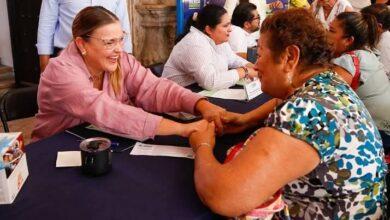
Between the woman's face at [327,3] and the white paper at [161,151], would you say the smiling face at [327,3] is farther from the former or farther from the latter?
the white paper at [161,151]

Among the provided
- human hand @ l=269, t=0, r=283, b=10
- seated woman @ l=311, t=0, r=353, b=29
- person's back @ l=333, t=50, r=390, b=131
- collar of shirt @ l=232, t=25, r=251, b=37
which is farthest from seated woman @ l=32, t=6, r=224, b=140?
human hand @ l=269, t=0, r=283, b=10

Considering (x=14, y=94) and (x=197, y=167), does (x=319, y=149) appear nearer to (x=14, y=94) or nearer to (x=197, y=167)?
(x=197, y=167)

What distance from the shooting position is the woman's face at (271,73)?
1.19m

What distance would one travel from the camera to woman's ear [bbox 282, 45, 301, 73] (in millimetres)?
1128

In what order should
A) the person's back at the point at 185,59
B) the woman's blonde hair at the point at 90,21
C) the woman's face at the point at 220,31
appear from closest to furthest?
1. the woman's blonde hair at the point at 90,21
2. the person's back at the point at 185,59
3. the woman's face at the point at 220,31

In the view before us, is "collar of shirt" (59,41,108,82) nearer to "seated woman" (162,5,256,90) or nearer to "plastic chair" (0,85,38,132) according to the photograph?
"plastic chair" (0,85,38,132)

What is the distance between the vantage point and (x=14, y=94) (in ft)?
6.19

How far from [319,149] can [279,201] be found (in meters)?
0.17

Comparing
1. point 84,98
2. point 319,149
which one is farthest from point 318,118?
point 84,98

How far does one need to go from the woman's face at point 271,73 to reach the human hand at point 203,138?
271 millimetres

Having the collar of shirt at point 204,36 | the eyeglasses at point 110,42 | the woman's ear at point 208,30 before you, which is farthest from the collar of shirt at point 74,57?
the woman's ear at point 208,30

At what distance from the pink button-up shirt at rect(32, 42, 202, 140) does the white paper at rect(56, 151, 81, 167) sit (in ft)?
0.60

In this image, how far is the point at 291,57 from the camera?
3.76 ft

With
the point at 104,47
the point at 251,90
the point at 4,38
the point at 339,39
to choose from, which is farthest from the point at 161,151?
the point at 4,38
